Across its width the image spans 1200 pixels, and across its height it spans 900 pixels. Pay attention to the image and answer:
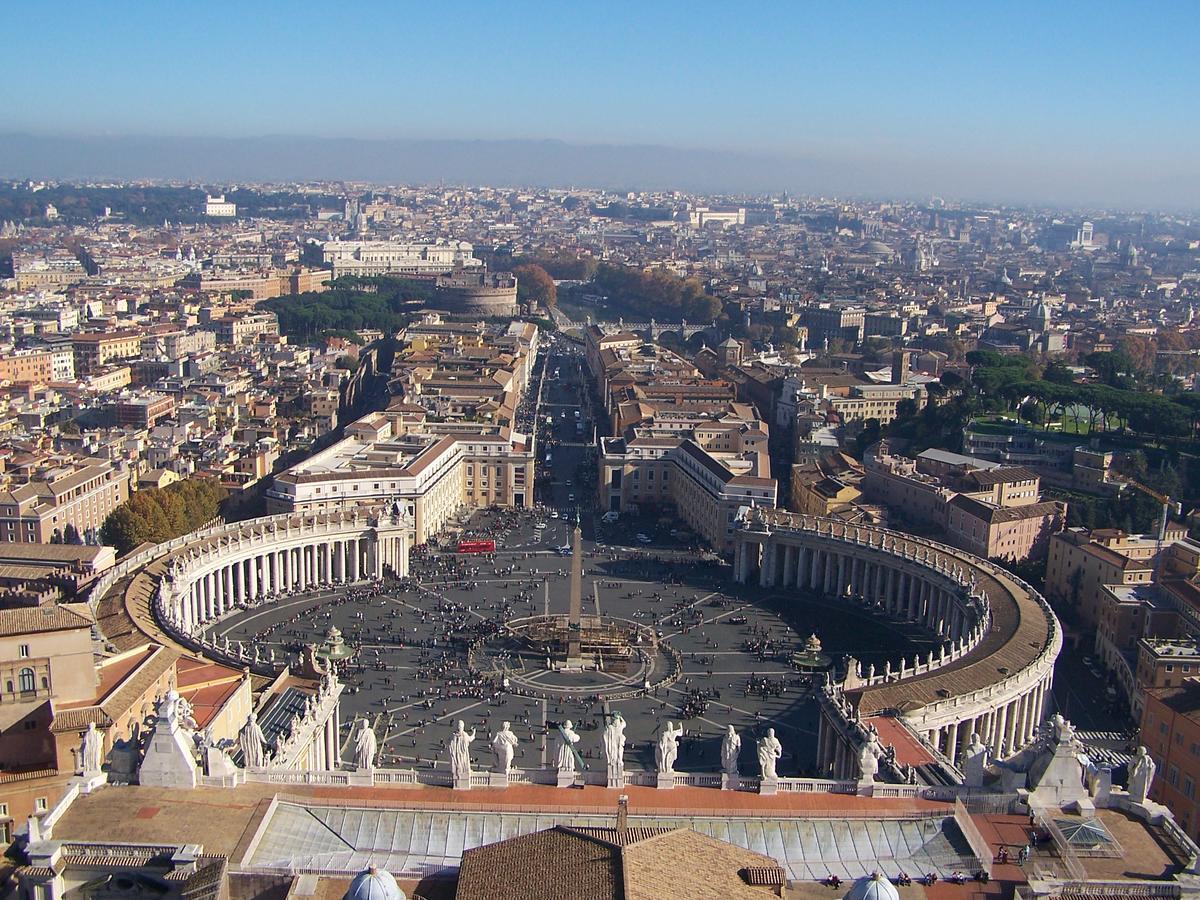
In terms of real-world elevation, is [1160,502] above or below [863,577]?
above

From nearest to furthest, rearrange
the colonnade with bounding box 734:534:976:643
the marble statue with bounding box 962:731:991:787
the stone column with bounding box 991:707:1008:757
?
the marble statue with bounding box 962:731:991:787, the stone column with bounding box 991:707:1008:757, the colonnade with bounding box 734:534:976:643

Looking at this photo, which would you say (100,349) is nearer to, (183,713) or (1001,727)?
(1001,727)

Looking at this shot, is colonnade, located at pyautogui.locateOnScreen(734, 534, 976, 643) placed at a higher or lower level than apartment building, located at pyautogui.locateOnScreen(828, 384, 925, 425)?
lower

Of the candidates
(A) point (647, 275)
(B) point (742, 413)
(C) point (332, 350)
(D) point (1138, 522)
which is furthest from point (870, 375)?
(A) point (647, 275)

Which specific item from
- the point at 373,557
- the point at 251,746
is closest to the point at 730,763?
the point at 251,746

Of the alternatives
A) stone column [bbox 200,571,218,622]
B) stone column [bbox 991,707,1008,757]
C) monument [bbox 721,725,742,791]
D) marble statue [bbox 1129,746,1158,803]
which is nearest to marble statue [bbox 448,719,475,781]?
monument [bbox 721,725,742,791]

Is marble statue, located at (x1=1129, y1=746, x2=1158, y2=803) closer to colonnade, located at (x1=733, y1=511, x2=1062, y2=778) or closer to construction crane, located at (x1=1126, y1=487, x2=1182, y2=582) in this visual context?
colonnade, located at (x1=733, y1=511, x2=1062, y2=778)
